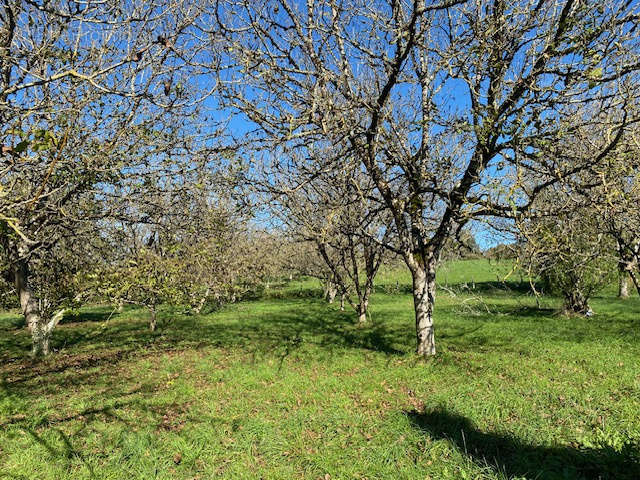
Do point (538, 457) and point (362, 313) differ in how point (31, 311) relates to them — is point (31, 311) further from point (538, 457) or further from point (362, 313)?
point (538, 457)

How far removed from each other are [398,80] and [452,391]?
5.76 m

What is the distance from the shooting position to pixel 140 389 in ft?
26.5

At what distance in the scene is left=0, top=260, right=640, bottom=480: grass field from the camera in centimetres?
501

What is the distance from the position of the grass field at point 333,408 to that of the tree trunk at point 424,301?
41 centimetres

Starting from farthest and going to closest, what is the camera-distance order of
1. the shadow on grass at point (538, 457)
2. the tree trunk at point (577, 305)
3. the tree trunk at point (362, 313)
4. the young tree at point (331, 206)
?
the tree trunk at point (577, 305)
the tree trunk at point (362, 313)
the young tree at point (331, 206)
the shadow on grass at point (538, 457)

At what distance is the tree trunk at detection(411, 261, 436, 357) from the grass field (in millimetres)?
412

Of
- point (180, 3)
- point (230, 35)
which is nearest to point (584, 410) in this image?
point (230, 35)

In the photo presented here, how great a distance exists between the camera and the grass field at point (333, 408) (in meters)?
5.01

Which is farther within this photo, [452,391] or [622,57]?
[452,391]

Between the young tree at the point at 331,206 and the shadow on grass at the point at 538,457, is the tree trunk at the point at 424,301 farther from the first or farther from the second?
the shadow on grass at the point at 538,457

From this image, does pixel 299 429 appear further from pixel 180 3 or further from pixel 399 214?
pixel 180 3

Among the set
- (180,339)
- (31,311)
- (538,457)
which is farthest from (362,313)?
(31,311)

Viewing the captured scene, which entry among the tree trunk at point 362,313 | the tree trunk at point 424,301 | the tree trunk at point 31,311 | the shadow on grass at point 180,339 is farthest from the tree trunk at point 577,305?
the tree trunk at point 31,311

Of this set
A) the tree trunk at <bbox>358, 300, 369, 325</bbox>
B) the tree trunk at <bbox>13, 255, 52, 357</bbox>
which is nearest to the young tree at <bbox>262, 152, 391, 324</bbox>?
the tree trunk at <bbox>358, 300, 369, 325</bbox>
